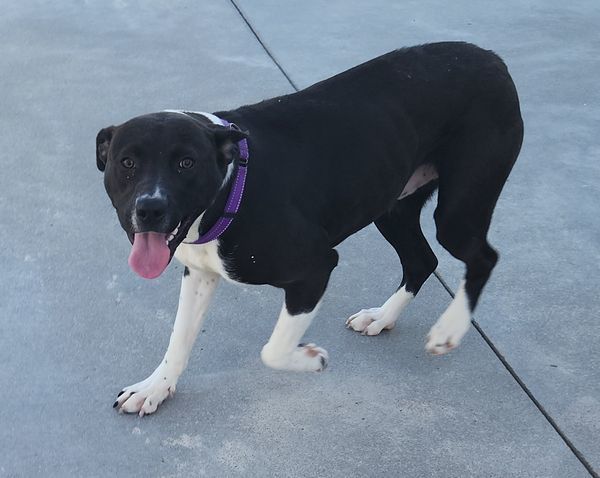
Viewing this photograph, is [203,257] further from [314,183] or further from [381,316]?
[381,316]

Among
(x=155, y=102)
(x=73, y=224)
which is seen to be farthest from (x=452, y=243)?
(x=155, y=102)

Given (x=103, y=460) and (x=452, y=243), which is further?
(x=452, y=243)

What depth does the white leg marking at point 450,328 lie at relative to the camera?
143 inches

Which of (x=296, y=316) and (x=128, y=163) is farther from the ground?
(x=128, y=163)

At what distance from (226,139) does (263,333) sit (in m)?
1.18

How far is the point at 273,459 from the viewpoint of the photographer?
320 cm

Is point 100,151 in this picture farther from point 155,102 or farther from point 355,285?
point 155,102

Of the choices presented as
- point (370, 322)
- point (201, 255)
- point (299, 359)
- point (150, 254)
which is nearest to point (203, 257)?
point (201, 255)

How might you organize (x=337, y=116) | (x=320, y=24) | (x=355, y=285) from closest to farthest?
(x=337, y=116) → (x=355, y=285) → (x=320, y=24)

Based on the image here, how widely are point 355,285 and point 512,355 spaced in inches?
31.0

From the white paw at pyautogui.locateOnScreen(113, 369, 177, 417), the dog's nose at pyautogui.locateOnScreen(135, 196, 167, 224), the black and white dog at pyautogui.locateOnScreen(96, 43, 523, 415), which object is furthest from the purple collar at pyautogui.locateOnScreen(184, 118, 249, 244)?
the white paw at pyautogui.locateOnScreen(113, 369, 177, 417)

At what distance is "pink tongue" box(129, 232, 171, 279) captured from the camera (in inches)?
108

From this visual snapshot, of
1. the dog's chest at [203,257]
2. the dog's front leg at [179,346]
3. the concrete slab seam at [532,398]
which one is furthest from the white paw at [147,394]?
the concrete slab seam at [532,398]

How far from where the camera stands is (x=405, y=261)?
3891 mm
